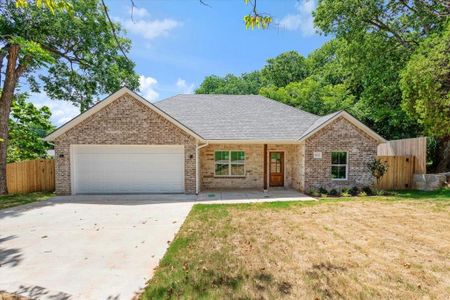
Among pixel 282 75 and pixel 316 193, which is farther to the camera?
pixel 282 75

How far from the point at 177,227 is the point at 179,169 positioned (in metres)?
5.52

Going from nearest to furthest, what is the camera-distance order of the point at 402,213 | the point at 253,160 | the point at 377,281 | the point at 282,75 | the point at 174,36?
the point at 377,281 → the point at 174,36 → the point at 402,213 → the point at 253,160 → the point at 282,75

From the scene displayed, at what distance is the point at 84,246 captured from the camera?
19.7 ft

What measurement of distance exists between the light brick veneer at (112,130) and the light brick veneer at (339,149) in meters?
8.10

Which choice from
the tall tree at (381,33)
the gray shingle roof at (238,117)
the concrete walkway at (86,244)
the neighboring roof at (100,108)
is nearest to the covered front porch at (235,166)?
the gray shingle roof at (238,117)

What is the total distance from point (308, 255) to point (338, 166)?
9.31 meters

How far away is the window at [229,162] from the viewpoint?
48.9 ft

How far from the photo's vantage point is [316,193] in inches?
493

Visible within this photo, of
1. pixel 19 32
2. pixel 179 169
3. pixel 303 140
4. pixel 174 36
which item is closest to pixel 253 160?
pixel 303 140

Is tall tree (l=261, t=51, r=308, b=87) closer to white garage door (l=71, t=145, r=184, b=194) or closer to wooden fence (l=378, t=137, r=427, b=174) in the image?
wooden fence (l=378, t=137, r=427, b=174)

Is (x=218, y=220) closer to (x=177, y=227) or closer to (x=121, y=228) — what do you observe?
(x=177, y=227)

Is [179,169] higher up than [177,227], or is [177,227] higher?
[179,169]

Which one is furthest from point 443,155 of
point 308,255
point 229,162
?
point 308,255

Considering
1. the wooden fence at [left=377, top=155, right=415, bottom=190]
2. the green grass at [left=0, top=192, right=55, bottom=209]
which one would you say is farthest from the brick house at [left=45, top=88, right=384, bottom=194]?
the wooden fence at [left=377, top=155, right=415, bottom=190]
